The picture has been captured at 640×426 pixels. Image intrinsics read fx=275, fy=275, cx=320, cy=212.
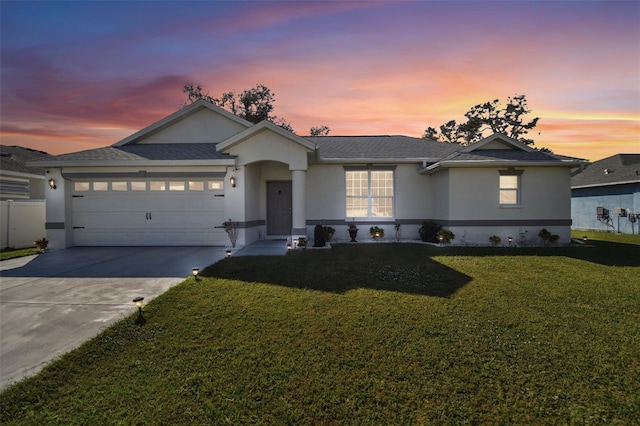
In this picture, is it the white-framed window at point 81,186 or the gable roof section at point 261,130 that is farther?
the white-framed window at point 81,186

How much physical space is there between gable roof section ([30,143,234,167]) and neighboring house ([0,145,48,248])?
3121mm

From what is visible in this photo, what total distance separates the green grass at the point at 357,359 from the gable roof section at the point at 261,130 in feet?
19.4

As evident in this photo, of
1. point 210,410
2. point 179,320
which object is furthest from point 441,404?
point 179,320

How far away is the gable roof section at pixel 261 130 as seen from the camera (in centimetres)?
1009

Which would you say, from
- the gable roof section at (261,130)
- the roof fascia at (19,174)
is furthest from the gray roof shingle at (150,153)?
the roof fascia at (19,174)

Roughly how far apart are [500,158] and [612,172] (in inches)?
554

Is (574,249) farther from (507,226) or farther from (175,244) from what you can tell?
(175,244)

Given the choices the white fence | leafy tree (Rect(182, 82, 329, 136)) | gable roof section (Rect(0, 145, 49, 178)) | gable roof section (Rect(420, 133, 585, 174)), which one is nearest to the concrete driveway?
the white fence

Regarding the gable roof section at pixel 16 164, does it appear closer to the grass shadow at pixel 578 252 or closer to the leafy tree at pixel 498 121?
Answer: the grass shadow at pixel 578 252

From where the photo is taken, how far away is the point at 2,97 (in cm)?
1065

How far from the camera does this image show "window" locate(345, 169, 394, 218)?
40.0ft

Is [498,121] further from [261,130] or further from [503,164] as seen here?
[261,130]

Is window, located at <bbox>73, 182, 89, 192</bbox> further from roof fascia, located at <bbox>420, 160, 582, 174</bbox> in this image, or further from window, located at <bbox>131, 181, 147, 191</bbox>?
roof fascia, located at <bbox>420, 160, 582, 174</bbox>

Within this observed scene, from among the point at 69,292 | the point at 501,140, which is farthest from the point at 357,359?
the point at 501,140
